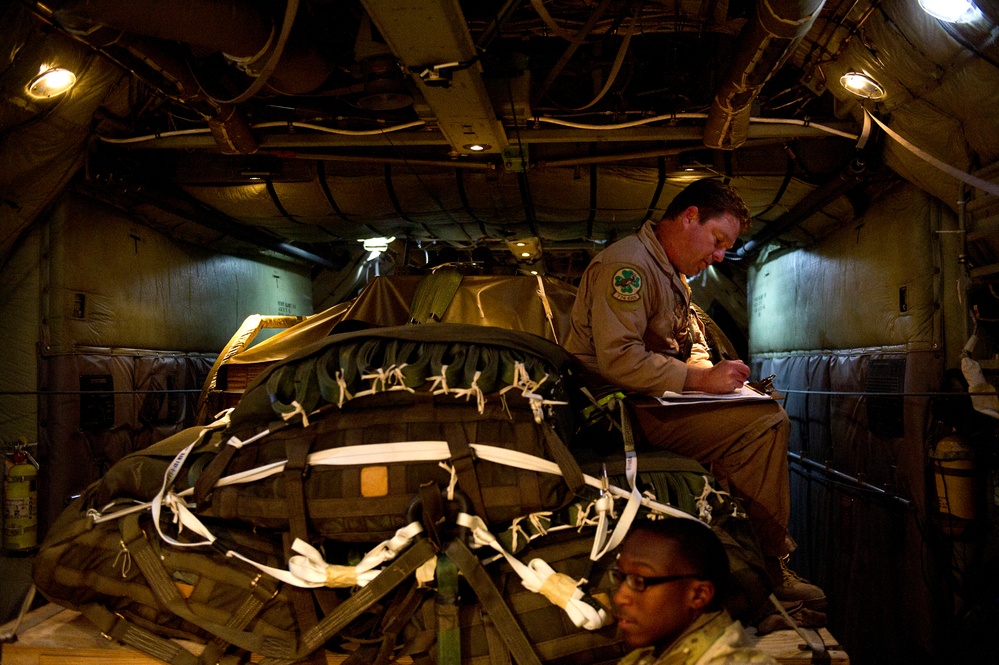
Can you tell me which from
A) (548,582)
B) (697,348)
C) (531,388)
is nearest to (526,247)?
(697,348)

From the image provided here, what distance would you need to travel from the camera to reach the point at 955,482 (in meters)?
3.61

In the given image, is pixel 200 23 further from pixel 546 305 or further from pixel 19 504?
pixel 546 305

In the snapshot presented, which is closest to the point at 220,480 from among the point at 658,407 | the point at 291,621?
the point at 291,621

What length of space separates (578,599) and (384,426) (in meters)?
0.83

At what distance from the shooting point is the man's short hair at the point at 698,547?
1828 millimetres

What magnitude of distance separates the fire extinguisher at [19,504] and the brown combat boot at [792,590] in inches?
168

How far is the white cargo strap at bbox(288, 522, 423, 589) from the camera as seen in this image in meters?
2.03

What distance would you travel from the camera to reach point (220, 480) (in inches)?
Result: 86.4

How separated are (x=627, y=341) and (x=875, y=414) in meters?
2.87

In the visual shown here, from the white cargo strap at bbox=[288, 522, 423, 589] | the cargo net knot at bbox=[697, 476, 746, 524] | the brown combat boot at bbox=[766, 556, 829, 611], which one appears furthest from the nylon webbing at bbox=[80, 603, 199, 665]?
the brown combat boot at bbox=[766, 556, 829, 611]

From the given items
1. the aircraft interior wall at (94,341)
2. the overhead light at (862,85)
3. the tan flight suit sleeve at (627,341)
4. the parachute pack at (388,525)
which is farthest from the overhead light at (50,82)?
the overhead light at (862,85)

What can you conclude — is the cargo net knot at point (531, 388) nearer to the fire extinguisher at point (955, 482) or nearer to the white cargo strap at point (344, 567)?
the white cargo strap at point (344, 567)

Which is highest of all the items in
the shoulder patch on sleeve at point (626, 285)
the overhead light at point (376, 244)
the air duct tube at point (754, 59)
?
the air duct tube at point (754, 59)

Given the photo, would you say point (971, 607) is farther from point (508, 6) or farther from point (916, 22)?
point (508, 6)
